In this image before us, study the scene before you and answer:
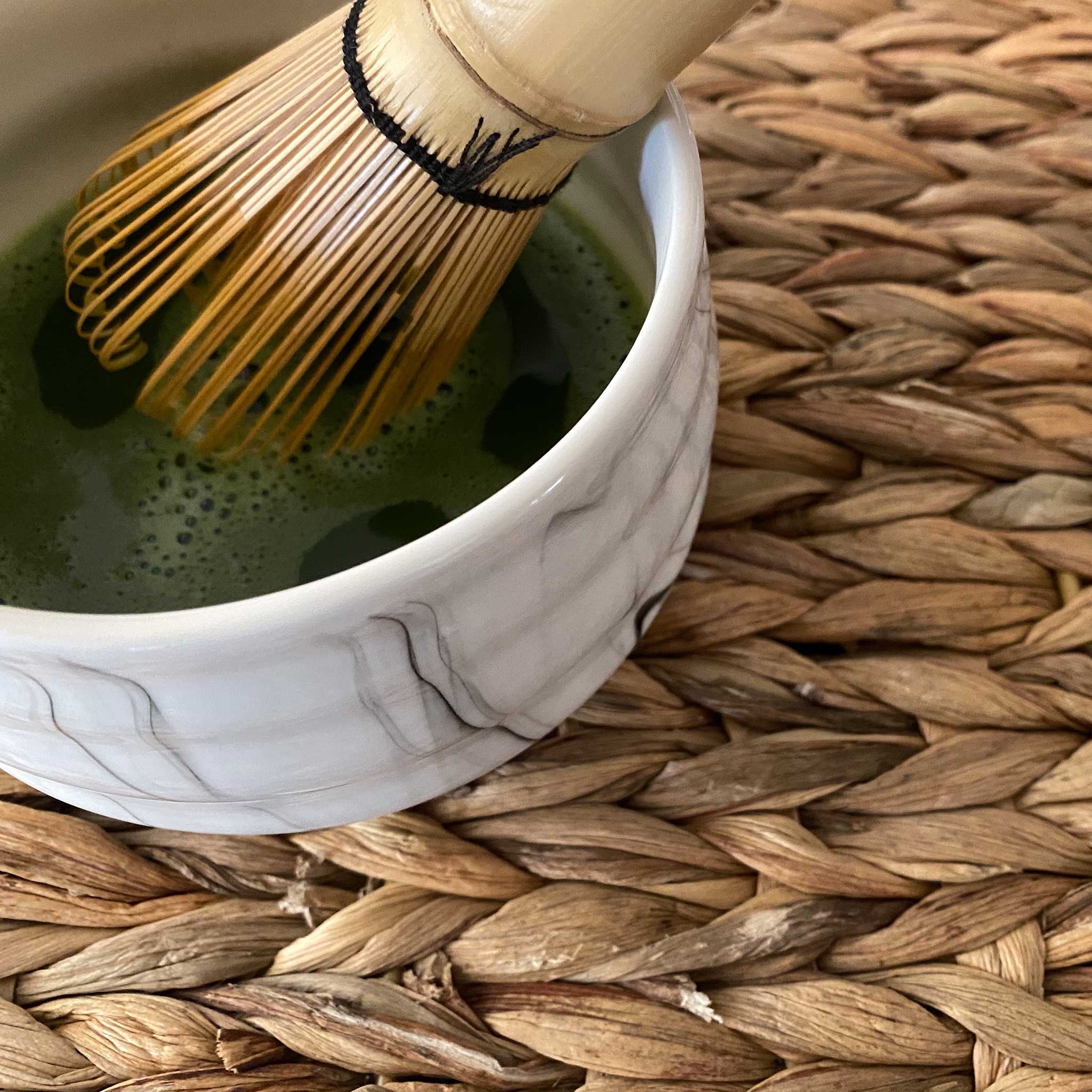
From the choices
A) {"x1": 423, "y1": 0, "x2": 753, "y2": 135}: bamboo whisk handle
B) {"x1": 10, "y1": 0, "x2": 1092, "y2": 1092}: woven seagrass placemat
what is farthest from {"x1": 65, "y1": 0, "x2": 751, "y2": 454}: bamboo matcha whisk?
{"x1": 10, "y1": 0, "x2": 1092, "y2": 1092}: woven seagrass placemat

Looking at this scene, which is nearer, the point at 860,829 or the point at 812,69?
the point at 860,829

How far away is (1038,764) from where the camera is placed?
531 millimetres

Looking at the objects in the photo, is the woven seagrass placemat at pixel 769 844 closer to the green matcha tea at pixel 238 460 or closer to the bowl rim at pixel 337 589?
the green matcha tea at pixel 238 460

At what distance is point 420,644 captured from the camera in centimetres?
35

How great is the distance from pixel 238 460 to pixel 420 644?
0.72 feet

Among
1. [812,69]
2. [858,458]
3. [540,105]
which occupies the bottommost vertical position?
[858,458]

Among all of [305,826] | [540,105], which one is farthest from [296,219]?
[305,826]

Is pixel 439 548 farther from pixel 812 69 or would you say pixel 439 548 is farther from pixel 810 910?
pixel 812 69

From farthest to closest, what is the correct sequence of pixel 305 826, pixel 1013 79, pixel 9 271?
pixel 1013 79, pixel 9 271, pixel 305 826

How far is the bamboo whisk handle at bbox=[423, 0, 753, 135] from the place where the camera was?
36 cm

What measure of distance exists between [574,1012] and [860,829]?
0.14 metres

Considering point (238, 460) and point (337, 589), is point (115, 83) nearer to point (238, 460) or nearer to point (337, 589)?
point (238, 460)

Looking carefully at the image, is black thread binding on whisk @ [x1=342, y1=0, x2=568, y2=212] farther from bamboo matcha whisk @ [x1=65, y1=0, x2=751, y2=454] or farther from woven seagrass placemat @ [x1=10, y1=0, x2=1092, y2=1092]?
woven seagrass placemat @ [x1=10, y1=0, x2=1092, y2=1092]

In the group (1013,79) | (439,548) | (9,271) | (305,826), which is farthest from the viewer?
(1013,79)
